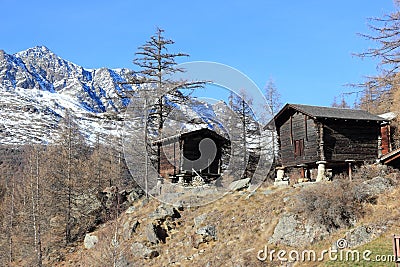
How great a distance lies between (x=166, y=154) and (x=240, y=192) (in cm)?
861

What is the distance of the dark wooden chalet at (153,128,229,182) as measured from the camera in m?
33.9

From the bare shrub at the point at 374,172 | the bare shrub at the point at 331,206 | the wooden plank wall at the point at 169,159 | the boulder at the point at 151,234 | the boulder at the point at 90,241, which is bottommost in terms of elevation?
the boulder at the point at 90,241

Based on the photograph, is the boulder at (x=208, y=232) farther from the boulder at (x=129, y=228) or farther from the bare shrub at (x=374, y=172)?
the bare shrub at (x=374, y=172)

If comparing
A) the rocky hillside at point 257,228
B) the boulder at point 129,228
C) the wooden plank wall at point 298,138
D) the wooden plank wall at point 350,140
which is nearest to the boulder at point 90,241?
the rocky hillside at point 257,228

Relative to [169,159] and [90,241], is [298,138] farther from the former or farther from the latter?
[90,241]

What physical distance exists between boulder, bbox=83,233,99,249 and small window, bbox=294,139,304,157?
15.6 meters

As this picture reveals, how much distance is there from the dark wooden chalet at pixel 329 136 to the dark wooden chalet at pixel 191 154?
5468mm

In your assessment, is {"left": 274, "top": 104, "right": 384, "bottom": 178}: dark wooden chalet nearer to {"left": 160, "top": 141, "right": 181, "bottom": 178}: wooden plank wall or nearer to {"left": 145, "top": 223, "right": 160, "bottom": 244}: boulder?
{"left": 160, "top": 141, "right": 181, "bottom": 178}: wooden plank wall

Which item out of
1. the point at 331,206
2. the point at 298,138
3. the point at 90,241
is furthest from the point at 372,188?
the point at 90,241

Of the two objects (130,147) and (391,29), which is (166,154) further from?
(391,29)

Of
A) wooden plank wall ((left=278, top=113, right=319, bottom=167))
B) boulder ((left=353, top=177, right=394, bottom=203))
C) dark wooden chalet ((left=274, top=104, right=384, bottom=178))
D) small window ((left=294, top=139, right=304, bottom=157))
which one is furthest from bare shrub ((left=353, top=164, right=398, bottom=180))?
small window ((left=294, top=139, right=304, bottom=157))

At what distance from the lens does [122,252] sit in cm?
2625

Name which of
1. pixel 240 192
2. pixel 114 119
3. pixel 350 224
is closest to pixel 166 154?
pixel 114 119

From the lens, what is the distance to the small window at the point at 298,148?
31047 mm
